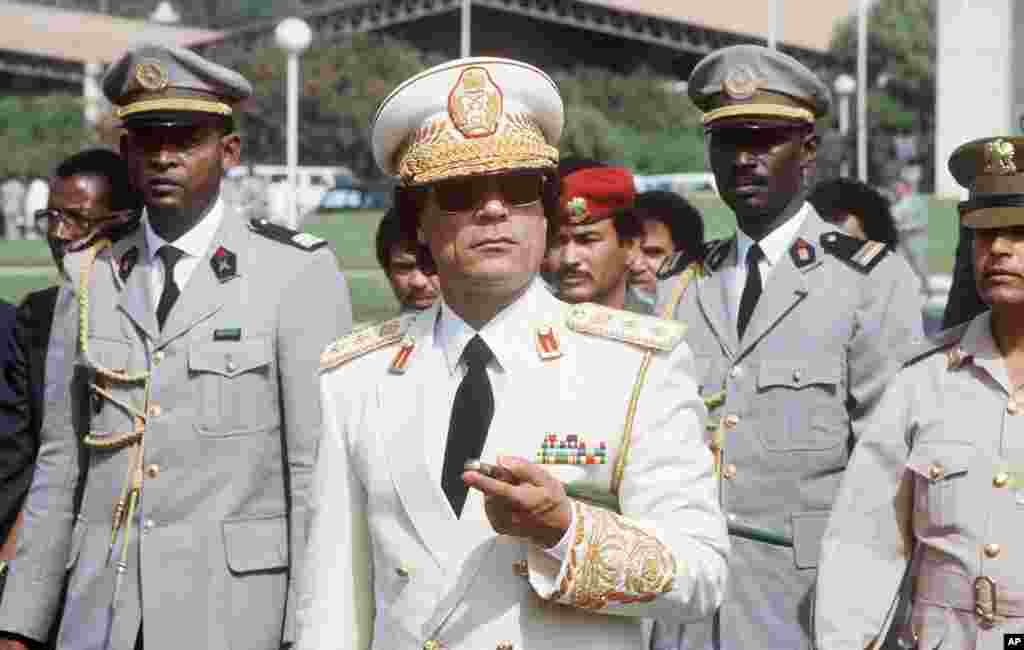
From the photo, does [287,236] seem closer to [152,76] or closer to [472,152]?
[152,76]

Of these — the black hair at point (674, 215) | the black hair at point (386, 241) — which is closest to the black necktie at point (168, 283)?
the black hair at point (386, 241)

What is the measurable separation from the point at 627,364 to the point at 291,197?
33.7 feet

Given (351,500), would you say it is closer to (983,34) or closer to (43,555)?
Result: (43,555)

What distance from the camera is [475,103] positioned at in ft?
10.1

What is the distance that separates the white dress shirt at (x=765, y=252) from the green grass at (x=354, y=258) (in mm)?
2194

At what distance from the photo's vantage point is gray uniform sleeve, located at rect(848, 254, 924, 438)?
4.92 m

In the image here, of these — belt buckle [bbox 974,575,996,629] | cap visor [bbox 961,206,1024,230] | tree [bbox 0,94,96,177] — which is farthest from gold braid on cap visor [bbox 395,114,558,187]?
tree [bbox 0,94,96,177]

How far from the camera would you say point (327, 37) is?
168 ft

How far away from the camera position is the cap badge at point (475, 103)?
10.1 ft

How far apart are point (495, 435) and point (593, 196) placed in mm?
2749

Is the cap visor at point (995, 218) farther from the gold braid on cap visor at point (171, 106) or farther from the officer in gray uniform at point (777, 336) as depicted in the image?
the gold braid on cap visor at point (171, 106)

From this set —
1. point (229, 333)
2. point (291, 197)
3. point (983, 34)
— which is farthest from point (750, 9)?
point (229, 333)

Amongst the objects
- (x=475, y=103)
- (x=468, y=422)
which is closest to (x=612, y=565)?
(x=468, y=422)

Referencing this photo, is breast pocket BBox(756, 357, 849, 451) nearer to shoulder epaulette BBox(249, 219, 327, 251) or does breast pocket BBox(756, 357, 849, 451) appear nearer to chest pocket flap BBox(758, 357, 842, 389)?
chest pocket flap BBox(758, 357, 842, 389)
